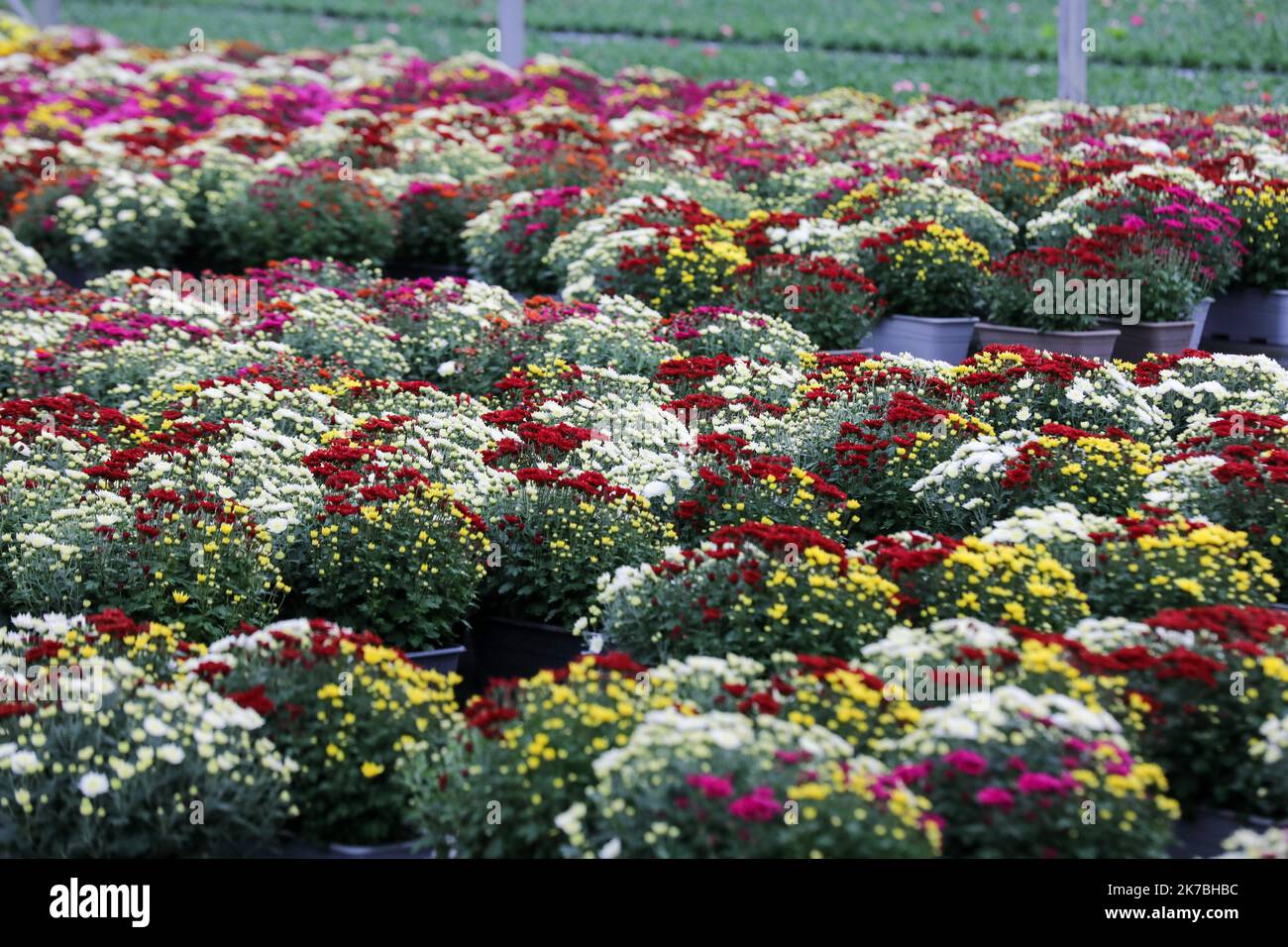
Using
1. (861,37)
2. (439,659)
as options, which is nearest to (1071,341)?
(439,659)

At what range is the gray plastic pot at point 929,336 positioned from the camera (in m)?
9.31

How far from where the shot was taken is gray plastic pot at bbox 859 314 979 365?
367 inches

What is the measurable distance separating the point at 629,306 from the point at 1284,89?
364 inches

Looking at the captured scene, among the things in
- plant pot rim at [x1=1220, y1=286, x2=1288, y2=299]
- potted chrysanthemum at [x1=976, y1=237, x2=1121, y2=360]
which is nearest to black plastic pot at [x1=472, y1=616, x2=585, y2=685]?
potted chrysanthemum at [x1=976, y1=237, x2=1121, y2=360]

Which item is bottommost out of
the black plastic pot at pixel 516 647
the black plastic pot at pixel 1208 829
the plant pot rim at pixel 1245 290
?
the black plastic pot at pixel 1208 829

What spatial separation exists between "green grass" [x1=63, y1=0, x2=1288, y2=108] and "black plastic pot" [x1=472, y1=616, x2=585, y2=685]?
11198mm

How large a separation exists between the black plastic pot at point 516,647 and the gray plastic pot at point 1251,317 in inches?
229

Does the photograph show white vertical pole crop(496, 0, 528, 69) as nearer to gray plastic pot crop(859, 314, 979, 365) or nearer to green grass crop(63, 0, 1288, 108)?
green grass crop(63, 0, 1288, 108)

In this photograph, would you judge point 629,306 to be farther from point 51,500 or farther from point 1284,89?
point 1284,89

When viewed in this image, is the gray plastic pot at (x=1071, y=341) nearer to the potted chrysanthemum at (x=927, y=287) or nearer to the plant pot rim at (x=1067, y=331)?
the plant pot rim at (x=1067, y=331)

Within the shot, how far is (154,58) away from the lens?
21172 mm

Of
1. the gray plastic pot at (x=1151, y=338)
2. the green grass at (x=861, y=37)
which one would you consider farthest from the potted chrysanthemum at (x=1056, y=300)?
the green grass at (x=861, y=37)

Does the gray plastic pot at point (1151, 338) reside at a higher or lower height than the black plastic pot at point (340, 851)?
higher
